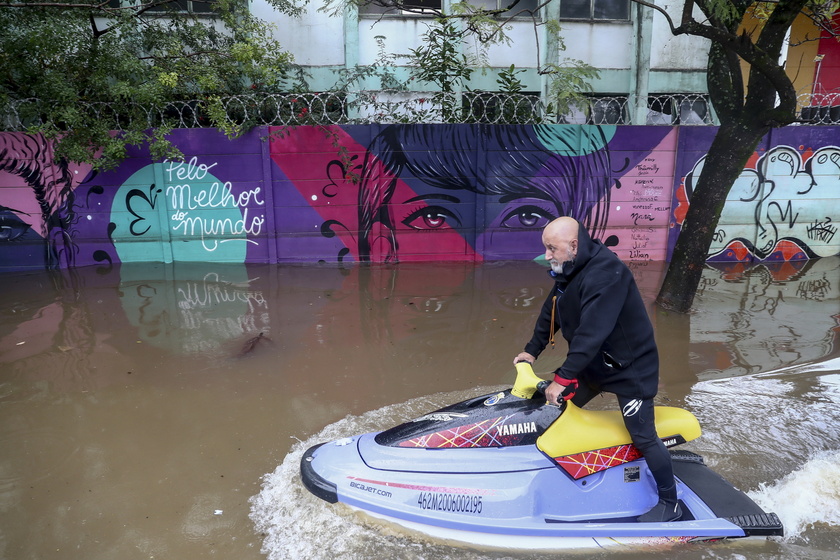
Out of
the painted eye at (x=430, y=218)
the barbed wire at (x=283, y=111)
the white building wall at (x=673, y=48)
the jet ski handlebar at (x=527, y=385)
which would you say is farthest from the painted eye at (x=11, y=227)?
the white building wall at (x=673, y=48)

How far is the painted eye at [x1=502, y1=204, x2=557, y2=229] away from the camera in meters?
9.38

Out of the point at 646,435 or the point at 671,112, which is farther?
the point at 671,112

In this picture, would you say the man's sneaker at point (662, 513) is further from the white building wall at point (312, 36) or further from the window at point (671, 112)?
the window at point (671, 112)

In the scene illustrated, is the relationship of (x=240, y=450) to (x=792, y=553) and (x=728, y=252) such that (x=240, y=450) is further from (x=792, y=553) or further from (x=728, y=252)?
(x=728, y=252)

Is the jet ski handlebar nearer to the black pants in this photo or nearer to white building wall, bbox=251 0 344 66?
the black pants

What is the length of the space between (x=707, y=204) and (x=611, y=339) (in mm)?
4487

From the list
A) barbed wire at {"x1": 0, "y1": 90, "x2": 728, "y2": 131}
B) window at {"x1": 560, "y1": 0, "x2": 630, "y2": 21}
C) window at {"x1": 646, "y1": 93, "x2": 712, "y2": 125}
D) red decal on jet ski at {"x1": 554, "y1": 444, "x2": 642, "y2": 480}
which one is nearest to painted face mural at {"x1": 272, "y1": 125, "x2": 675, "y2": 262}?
barbed wire at {"x1": 0, "y1": 90, "x2": 728, "y2": 131}

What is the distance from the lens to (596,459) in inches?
130

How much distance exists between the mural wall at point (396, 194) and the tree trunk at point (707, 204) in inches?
94.3

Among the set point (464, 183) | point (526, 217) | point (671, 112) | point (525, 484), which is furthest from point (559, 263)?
point (671, 112)

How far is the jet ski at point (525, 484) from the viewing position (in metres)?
3.23

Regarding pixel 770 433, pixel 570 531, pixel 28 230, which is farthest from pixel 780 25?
pixel 28 230

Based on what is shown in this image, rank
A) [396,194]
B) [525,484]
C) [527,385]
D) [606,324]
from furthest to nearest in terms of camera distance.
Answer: [396,194], [527,385], [525,484], [606,324]

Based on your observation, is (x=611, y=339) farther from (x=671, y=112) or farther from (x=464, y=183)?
(x=671, y=112)
